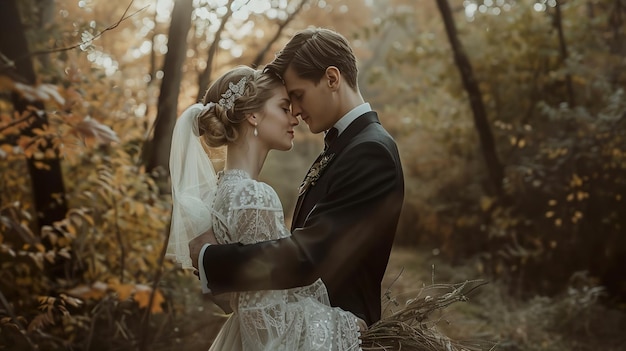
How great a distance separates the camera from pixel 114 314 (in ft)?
19.7

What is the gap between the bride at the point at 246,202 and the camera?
8.66 feet

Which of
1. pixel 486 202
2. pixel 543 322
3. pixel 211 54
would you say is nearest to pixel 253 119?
pixel 211 54

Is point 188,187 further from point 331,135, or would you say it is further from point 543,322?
point 543,322

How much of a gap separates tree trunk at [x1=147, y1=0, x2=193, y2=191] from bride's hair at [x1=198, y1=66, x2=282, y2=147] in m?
3.24

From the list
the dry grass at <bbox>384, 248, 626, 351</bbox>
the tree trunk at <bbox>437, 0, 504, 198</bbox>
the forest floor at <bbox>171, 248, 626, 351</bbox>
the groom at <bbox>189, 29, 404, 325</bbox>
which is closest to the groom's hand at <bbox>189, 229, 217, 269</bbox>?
the groom at <bbox>189, 29, 404, 325</bbox>

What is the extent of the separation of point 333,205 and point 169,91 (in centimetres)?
420

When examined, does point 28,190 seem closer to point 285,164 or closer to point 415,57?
point 415,57

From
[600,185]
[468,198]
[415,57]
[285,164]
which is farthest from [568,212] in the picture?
[285,164]

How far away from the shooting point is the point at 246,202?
266 cm

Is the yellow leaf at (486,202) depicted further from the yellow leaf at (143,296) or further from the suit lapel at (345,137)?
the suit lapel at (345,137)

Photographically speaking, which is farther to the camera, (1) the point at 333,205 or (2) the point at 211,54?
(2) the point at 211,54

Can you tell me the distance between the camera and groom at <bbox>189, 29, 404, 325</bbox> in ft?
8.11

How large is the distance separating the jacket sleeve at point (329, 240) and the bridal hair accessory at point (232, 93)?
0.55 metres

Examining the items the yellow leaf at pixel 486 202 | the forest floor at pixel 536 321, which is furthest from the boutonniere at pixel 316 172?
the yellow leaf at pixel 486 202
